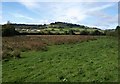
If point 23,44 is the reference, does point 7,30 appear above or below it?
above

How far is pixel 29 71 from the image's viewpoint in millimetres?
16469

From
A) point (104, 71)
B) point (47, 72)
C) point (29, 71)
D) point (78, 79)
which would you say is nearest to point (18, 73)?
point (29, 71)

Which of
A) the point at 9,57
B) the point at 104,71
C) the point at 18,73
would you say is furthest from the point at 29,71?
the point at 9,57

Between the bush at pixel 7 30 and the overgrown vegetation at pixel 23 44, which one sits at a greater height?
the bush at pixel 7 30

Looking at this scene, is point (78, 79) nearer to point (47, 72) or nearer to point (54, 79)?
point (54, 79)

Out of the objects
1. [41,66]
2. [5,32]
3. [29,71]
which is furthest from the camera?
[5,32]

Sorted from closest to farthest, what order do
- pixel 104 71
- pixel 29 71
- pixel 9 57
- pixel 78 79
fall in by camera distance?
pixel 78 79
pixel 104 71
pixel 29 71
pixel 9 57

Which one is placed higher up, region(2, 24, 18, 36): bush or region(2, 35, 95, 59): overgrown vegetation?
region(2, 24, 18, 36): bush

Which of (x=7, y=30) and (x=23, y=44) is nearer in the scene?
(x=23, y=44)

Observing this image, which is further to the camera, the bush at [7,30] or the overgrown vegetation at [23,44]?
the bush at [7,30]

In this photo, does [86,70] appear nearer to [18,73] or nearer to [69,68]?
[69,68]

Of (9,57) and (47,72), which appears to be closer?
(47,72)

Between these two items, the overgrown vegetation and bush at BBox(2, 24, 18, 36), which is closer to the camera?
the overgrown vegetation

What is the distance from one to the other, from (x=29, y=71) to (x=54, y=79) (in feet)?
10.5
